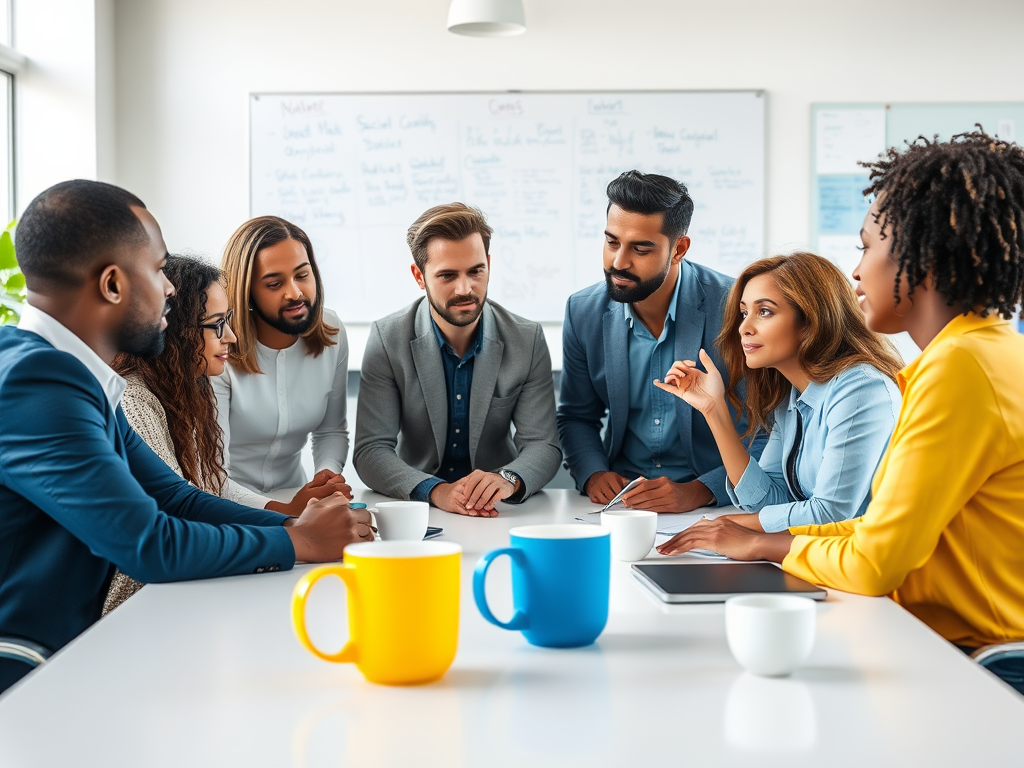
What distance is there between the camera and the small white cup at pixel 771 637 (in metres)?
0.81

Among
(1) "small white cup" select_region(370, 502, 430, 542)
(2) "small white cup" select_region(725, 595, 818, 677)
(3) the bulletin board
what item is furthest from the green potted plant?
(3) the bulletin board

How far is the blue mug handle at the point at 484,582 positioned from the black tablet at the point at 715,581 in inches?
10.0

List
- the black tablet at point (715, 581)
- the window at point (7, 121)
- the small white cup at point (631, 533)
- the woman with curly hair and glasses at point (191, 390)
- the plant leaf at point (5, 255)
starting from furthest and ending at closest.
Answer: the window at point (7, 121) → the plant leaf at point (5, 255) → the woman with curly hair and glasses at point (191, 390) → the small white cup at point (631, 533) → the black tablet at point (715, 581)

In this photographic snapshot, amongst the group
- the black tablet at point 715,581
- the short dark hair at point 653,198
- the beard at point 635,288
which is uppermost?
the short dark hair at point 653,198

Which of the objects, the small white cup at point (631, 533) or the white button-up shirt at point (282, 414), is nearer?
the small white cup at point (631, 533)

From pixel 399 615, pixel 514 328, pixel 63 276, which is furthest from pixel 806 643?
pixel 514 328

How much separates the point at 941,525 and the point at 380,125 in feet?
10.5

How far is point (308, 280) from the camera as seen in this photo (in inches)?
91.9

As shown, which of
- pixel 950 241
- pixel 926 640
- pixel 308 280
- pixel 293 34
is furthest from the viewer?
pixel 293 34

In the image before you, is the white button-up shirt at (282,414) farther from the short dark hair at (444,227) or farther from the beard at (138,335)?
the beard at (138,335)

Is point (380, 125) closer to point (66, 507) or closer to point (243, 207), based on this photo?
point (243, 207)

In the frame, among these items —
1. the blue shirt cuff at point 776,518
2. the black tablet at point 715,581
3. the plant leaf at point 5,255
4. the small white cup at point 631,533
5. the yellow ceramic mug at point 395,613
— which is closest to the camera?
the yellow ceramic mug at point 395,613

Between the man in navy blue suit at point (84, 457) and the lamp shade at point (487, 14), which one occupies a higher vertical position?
the lamp shade at point (487, 14)

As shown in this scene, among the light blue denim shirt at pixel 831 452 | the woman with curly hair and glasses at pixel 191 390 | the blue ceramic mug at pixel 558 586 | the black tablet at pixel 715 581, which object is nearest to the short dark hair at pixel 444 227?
the woman with curly hair and glasses at pixel 191 390
